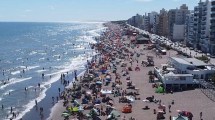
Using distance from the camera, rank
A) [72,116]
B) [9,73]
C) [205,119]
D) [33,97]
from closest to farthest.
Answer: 1. [205,119]
2. [72,116]
3. [33,97]
4. [9,73]

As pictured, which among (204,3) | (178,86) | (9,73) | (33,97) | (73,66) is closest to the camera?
(178,86)

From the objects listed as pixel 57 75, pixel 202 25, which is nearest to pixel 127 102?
pixel 57 75

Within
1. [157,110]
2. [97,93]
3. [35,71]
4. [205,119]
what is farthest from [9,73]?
[205,119]

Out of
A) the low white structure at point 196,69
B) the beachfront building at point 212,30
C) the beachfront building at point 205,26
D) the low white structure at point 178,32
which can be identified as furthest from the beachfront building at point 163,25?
the low white structure at point 196,69

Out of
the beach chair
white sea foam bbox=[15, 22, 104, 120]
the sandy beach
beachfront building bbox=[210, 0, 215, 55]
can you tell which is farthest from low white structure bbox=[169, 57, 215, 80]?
beachfront building bbox=[210, 0, 215, 55]

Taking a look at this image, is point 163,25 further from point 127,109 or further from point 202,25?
point 127,109

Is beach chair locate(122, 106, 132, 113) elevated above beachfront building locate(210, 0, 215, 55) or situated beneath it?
situated beneath

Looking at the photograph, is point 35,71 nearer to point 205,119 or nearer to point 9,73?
point 9,73

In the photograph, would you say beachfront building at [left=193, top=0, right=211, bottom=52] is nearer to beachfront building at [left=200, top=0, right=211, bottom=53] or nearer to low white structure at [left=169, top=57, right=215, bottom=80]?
beachfront building at [left=200, top=0, right=211, bottom=53]

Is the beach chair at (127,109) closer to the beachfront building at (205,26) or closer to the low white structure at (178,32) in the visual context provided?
the beachfront building at (205,26)

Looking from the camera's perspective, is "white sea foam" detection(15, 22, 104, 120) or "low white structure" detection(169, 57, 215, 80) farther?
"low white structure" detection(169, 57, 215, 80)
